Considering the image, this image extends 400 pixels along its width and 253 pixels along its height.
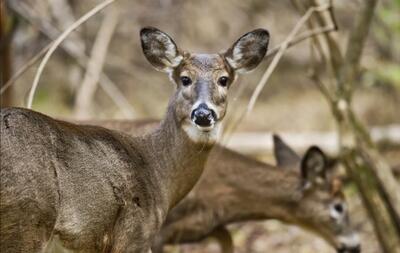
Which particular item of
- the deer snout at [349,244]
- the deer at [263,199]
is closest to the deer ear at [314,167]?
the deer at [263,199]

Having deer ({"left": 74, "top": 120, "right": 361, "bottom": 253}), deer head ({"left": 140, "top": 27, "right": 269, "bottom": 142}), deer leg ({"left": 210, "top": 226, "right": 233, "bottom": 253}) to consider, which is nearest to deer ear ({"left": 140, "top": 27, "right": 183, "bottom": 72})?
deer head ({"left": 140, "top": 27, "right": 269, "bottom": 142})

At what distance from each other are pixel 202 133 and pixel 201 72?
1.43ft

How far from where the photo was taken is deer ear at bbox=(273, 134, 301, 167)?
1051 centimetres

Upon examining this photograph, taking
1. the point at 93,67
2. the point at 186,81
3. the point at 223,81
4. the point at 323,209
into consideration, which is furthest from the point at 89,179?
the point at 93,67

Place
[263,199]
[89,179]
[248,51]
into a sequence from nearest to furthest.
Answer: [89,179] → [248,51] → [263,199]

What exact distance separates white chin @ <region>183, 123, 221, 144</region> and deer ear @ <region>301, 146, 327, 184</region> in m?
2.86

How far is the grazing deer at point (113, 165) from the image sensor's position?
19.4 feet

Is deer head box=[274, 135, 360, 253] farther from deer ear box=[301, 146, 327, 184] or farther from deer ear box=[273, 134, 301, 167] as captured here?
deer ear box=[273, 134, 301, 167]

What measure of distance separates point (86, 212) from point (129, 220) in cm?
46

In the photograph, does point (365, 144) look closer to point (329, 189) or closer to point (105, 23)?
point (329, 189)

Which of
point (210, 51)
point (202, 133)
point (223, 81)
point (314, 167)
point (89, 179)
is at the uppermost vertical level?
point (210, 51)

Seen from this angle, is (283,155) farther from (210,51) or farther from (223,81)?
(210,51)

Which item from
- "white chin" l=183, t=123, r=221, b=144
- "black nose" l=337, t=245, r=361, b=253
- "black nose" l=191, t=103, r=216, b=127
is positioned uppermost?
"black nose" l=191, t=103, r=216, b=127

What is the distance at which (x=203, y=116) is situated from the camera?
22.2 feet
